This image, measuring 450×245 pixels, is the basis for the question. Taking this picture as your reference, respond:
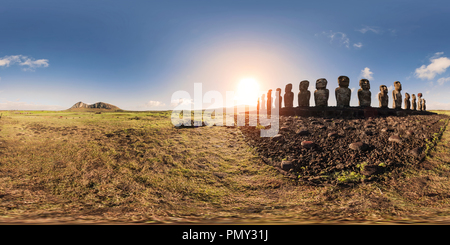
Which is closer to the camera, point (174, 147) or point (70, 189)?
point (70, 189)

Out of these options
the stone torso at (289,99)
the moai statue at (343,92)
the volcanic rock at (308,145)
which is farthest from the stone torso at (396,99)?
the volcanic rock at (308,145)

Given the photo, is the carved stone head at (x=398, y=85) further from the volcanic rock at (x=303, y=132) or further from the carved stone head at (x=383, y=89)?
the volcanic rock at (x=303, y=132)

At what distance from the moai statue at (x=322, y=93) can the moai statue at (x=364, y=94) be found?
3.20m

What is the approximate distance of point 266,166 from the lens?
5117 millimetres

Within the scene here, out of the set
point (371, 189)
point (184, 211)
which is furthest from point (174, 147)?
point (371, 189)

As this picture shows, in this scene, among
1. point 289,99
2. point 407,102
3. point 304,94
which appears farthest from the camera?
point 407,102

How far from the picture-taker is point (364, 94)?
14.3 meters

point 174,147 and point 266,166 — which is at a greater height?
point 174,147

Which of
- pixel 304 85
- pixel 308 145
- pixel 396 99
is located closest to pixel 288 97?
pixel 304 85

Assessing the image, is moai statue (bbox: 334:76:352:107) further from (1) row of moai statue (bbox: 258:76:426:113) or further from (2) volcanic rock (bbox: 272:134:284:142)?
(2) volcanic rock (bbox: 272:134:284:142)

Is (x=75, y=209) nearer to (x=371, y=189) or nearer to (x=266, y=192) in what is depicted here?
(x=266, y=192)

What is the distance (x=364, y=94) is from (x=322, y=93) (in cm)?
393

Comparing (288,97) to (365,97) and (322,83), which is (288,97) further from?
(365,97)

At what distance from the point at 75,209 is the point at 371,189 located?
18.6 ft
